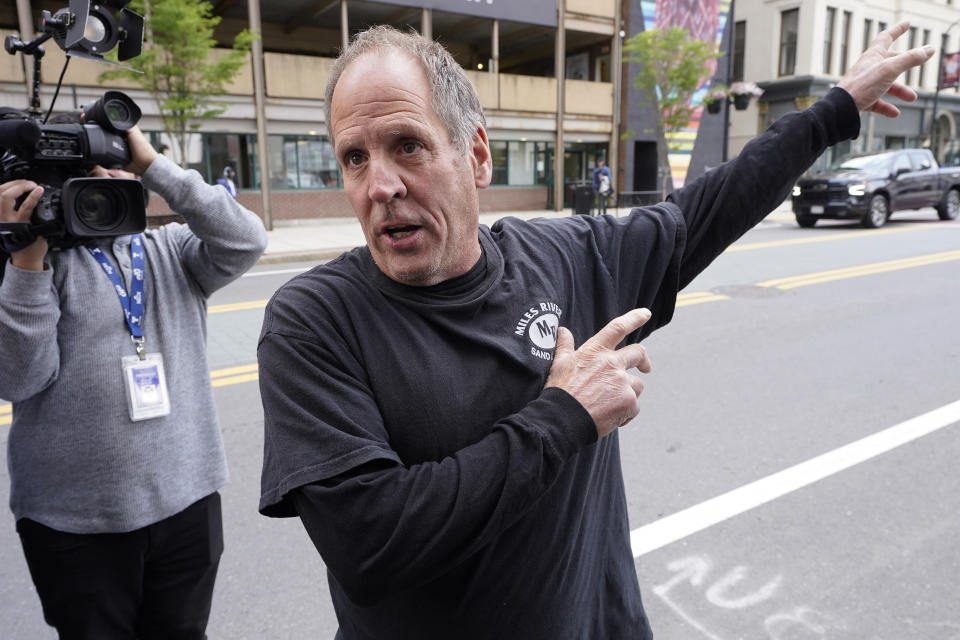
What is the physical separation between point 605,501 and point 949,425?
424cm

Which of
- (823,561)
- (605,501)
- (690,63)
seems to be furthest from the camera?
(690,63)

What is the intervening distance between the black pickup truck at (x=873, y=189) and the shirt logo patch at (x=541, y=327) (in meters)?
17.1

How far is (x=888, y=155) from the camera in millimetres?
17344

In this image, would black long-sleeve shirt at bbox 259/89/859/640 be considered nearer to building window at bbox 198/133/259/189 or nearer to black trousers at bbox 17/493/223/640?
black trousers at bbox 17/493/223/640

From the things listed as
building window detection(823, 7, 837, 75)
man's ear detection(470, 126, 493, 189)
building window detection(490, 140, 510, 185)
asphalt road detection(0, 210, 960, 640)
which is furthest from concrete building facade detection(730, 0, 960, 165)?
man's ear detection(470, 126, 493, 189)

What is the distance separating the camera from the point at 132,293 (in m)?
2.11

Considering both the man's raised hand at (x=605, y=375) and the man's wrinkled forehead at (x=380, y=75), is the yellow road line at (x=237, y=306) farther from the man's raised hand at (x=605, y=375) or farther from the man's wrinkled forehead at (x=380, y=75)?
the man's raised hand at (x=605, y=375)

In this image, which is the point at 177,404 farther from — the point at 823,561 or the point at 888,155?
the point at 888,155

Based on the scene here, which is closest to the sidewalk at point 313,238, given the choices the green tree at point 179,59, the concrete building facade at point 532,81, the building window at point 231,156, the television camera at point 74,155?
the concrete building facade at point 532,81

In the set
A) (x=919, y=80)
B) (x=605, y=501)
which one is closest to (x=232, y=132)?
(x=605, y=501)

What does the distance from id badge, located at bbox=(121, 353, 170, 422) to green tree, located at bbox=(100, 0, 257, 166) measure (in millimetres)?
14331

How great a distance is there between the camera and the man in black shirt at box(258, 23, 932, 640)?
1200 millimetres

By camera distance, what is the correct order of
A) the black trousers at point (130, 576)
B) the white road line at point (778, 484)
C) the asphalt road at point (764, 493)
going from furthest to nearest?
the white road line at point (778, 484), the asphalt road at point (764, 493), the black trousers at point (130, 576)

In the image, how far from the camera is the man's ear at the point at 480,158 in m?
1.57
